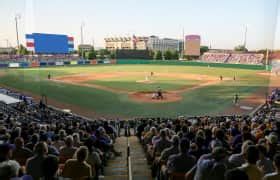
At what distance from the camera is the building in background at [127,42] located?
11069 cm

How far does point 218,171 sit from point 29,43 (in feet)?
144

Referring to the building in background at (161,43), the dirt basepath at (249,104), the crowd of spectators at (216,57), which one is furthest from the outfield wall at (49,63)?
the building in background at (161,43)

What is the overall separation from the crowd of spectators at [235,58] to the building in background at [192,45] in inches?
123

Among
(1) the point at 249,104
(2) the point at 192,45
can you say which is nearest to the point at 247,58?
(2) the point at 192,45

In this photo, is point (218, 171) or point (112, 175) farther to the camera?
point (112, 175)

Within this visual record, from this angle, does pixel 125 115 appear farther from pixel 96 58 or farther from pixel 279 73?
pixel 96 58

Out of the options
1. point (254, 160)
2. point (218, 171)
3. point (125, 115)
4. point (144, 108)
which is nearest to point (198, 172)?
point (218, 171)

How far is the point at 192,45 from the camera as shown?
76.7m

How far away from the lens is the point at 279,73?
48.5 m

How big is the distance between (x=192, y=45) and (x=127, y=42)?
141 ft

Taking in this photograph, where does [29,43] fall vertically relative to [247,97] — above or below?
above

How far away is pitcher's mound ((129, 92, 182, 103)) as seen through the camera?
26052 millimetres

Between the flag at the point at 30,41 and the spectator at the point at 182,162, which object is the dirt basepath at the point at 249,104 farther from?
the flag at the point at 30,41

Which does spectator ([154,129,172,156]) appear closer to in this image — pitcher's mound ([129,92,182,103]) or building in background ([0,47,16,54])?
pitcher's mound ([129,92,182,103])
